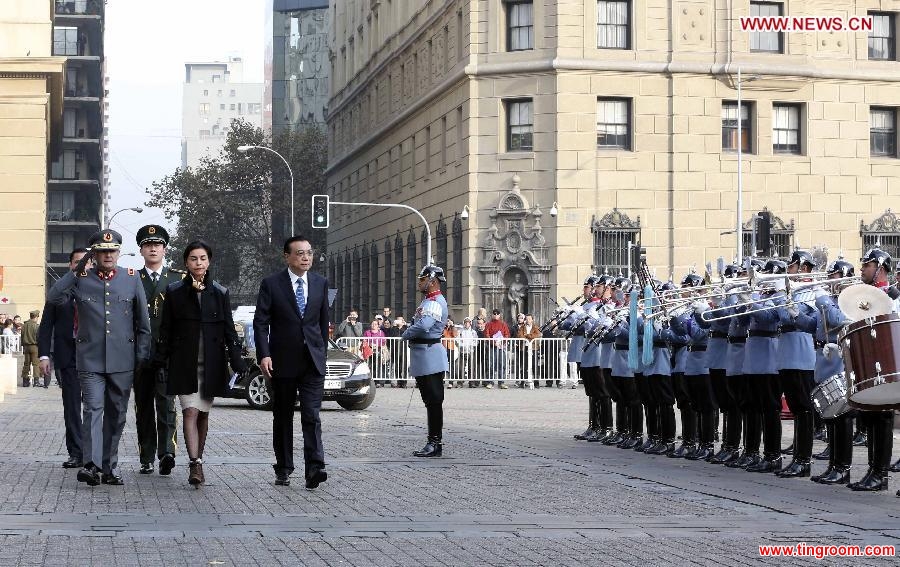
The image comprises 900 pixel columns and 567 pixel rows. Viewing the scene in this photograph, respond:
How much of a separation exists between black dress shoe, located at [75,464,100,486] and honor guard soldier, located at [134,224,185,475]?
1.01m

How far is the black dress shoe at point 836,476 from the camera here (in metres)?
14.1

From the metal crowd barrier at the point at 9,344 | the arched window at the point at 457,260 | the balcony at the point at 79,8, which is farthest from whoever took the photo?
the balcony at the point at 79,8

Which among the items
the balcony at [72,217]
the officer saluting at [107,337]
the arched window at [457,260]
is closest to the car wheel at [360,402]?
the officer saluting at [107,337]

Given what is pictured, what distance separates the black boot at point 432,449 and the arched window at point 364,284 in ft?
156

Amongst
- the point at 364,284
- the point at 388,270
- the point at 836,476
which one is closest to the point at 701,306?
the point at 836,476

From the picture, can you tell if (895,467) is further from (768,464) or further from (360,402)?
(360,402)

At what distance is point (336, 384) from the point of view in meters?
27.3

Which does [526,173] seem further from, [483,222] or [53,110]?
[53,110]

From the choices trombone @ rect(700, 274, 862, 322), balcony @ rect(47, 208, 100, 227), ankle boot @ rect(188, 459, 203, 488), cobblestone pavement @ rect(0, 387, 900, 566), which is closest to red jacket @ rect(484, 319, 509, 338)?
cobblestone pavement @ rect(0, 387, 900, 566)

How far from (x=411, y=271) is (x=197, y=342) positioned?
42.9 m

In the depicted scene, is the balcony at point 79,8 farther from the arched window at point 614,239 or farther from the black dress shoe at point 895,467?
the black dress shoe at point 895,467

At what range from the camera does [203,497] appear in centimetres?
1240

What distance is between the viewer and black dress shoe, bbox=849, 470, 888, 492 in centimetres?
1341

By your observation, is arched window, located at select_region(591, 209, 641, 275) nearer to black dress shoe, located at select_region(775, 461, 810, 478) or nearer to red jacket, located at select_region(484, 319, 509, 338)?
red jacket, located at select_region(484, 319, 509, 338)
